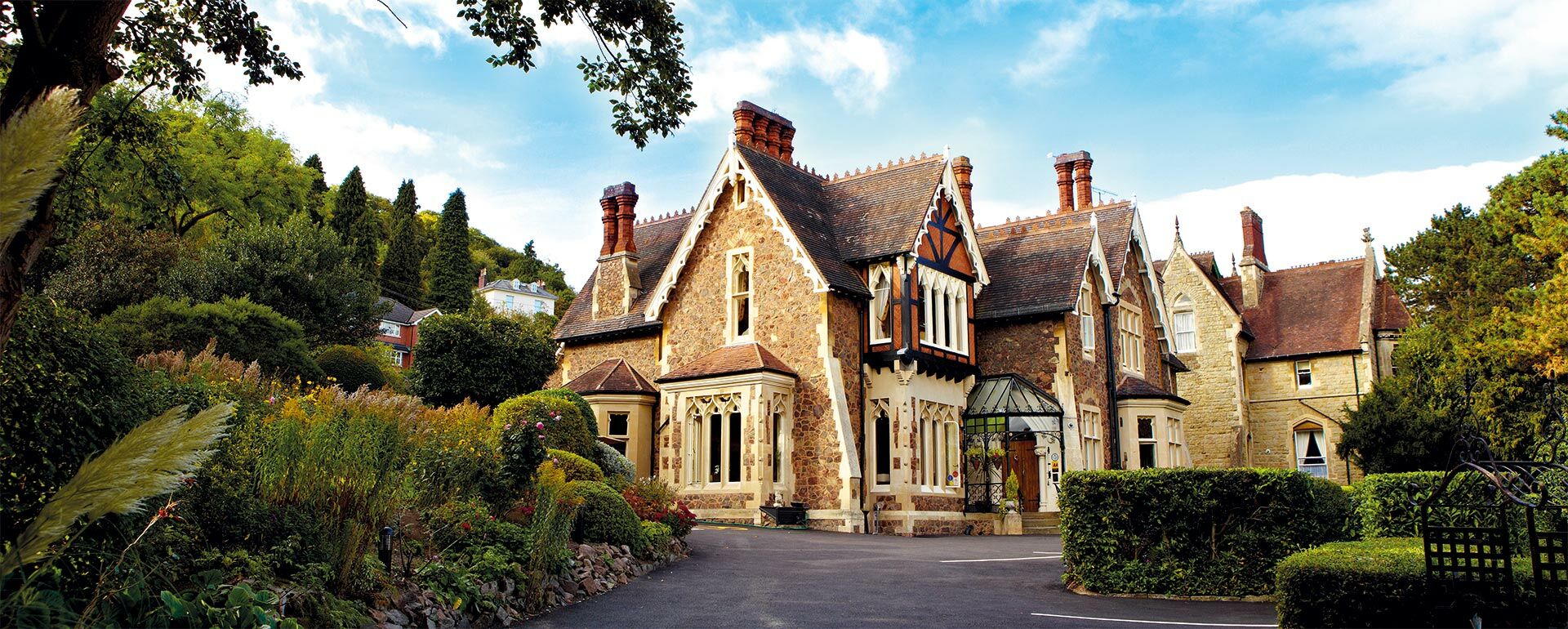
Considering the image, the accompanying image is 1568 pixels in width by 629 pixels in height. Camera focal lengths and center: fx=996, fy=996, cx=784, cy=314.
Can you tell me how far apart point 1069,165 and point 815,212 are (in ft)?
36.2

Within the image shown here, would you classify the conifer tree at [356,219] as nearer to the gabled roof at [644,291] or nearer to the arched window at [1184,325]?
the gabled roof at [644,291]

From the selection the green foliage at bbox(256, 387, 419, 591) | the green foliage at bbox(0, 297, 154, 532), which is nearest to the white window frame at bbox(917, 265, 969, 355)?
the green foliage at bbox(256, 387, 419, 591)

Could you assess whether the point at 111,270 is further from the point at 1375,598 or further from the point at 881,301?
the point at 1375,598

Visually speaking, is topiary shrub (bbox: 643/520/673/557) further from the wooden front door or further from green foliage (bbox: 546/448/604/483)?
the wooden front door

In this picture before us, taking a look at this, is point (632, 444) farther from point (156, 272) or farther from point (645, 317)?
point (156, 272)

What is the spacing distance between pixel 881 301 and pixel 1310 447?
23204 mm

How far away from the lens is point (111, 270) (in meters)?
29.1

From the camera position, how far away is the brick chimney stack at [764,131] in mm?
27484

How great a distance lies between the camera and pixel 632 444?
25.5 meters

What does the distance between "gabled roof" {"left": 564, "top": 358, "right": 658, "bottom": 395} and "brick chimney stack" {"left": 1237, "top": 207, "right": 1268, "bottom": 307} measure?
27.8 metres

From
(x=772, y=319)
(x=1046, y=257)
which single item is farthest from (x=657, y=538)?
(x=1046, y=257)

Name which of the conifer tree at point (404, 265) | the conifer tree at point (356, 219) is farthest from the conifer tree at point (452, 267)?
the conifer tree at point (356, 219)

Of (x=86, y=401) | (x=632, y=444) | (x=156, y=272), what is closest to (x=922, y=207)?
(x=632, y=444)

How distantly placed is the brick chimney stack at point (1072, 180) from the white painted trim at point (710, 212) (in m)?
12.5
